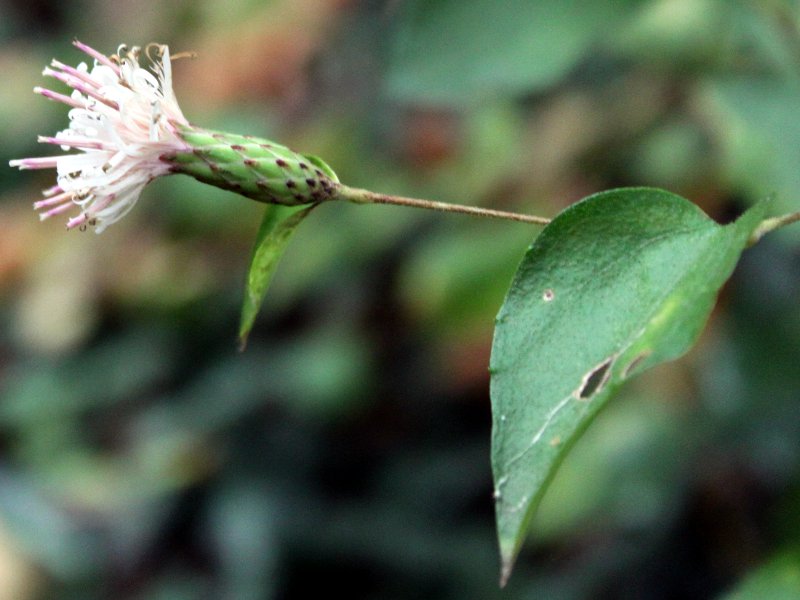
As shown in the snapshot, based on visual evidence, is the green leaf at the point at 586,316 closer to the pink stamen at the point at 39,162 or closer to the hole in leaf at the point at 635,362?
the hole in leaf at the point at 635,362

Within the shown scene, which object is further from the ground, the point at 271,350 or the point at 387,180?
the point at 387,180

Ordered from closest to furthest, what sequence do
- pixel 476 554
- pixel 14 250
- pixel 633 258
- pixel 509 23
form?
pixel 633 258, pixel 509 23, pixel 476 554, pixel 14 250

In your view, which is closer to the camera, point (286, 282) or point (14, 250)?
point (286, 282)

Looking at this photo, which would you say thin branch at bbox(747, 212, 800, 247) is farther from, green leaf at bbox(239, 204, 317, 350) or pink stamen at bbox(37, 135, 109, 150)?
pink stamen at bbox(37, 135, 109, 150)

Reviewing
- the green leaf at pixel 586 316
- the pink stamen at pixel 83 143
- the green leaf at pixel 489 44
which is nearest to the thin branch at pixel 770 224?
the green leaf at pixel 586 316


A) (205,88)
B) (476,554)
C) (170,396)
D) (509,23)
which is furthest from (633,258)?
(205,88)

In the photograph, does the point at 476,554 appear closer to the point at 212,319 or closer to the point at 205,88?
the point at 212,319

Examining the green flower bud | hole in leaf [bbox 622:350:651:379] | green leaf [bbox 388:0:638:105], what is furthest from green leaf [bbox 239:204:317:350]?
green leaf [bbox 388:0:638:105]
